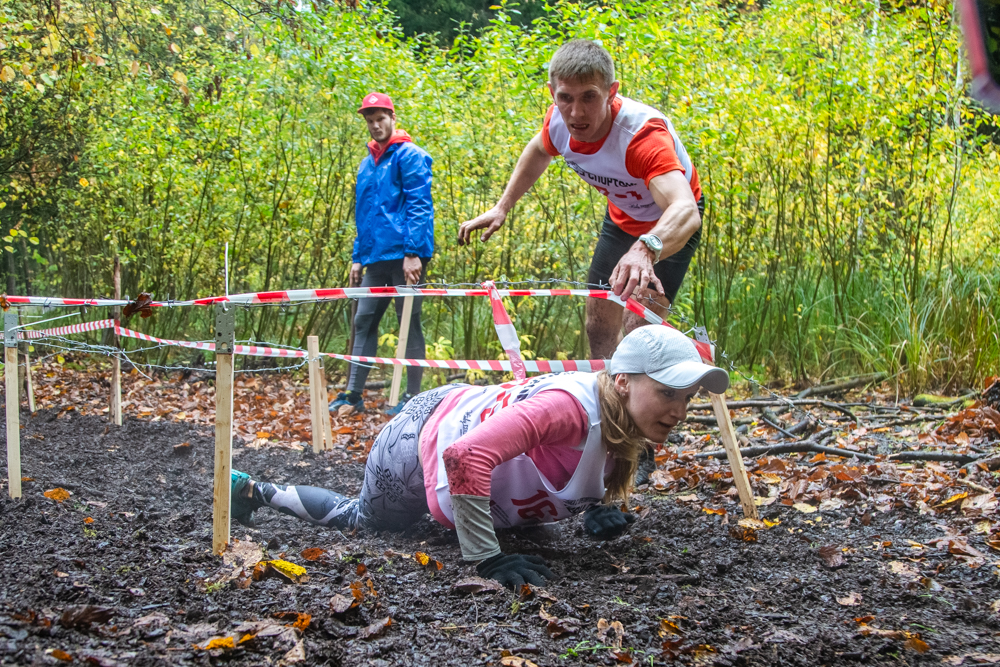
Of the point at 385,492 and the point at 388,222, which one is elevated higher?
the point at 388,222

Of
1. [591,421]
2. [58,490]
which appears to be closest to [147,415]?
[58,490]

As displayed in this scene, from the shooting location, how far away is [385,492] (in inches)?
111

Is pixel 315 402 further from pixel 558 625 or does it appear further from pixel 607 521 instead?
pixel 558 625

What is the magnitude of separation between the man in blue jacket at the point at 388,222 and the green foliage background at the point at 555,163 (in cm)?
75

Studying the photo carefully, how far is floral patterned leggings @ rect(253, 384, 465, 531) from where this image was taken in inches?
107

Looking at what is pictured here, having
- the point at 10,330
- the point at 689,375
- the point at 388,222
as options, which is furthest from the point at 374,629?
the point at 388,222

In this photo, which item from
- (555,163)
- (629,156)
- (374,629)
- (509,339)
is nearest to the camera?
(374,629)

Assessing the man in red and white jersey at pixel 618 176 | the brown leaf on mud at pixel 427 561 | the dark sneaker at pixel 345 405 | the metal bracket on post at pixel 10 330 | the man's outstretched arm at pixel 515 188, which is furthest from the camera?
the dark sneaker at pixel 345 405

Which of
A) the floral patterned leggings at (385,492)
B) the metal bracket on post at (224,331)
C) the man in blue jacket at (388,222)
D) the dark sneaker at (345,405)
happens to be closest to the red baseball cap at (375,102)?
the man in blue jacket at (388,222)

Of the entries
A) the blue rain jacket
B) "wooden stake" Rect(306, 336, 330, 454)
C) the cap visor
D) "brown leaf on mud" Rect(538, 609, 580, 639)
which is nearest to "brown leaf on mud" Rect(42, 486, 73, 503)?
"wooden stake" Rect(306, 336, 330, 454)

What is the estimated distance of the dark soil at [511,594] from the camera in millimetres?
1911

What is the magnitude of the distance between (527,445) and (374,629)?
66 cm

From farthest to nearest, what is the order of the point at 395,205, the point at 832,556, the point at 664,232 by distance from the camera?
the point at 395,205, the point at 664,232, the point at 832,556

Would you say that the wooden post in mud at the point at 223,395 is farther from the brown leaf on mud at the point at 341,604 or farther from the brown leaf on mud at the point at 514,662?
the brown leaf on mud at the point at 514,662
